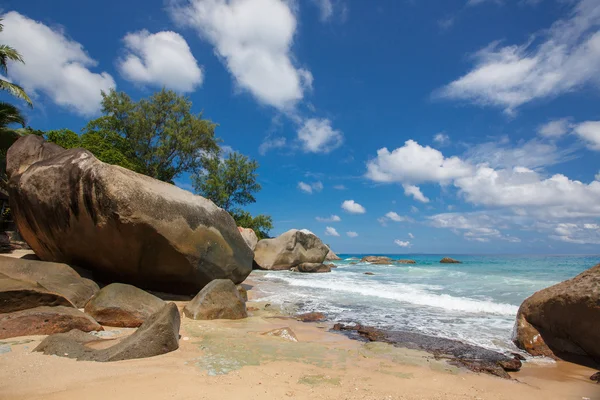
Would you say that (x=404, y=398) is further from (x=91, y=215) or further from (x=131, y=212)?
(x=91, y=215)

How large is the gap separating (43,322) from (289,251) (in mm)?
19597

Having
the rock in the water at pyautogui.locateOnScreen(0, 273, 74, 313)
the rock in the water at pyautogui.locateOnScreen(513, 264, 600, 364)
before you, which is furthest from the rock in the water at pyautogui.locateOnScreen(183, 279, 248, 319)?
the rock in the water at pyautogui.locateOnScreen(513, 264, 600, 364)

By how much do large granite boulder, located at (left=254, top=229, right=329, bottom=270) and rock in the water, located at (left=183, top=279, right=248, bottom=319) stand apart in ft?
54.9

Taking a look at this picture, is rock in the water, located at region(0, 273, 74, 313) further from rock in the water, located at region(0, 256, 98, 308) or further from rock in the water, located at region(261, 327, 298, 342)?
rock in the water, located at region(261, 327, 298, 342)

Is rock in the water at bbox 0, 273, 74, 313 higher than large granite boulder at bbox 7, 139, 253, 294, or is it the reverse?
large granite boulder at bbox 7, 139, 253, 294

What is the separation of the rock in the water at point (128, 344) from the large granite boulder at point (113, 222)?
294 centimetres

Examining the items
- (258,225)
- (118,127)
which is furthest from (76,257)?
(258,225)

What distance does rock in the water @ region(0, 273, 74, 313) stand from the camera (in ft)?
13.8

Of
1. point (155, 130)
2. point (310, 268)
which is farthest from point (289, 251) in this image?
point (155, 130)

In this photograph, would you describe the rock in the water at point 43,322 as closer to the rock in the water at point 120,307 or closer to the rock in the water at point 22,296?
the rock in the water at point 22,296

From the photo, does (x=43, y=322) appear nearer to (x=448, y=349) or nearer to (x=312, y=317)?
(x=312, y=317)

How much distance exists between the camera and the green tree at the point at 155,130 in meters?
25.2

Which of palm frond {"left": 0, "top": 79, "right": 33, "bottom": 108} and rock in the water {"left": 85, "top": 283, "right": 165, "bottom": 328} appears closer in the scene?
rock in the water {"left": 85, "top": 283, "right": 165, "bottom": 328}

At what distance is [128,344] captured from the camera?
358 centimetres
